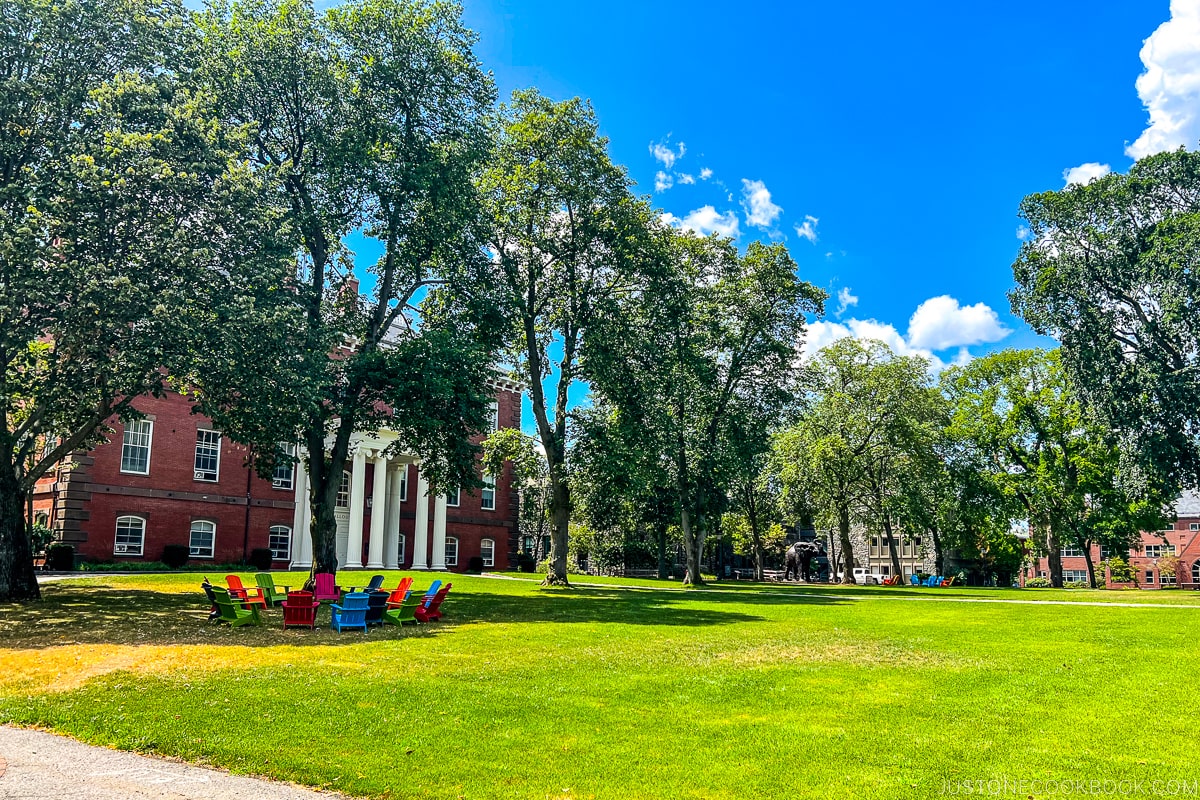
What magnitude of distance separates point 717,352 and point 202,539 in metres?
27.3

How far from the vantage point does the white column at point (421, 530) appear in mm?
46250

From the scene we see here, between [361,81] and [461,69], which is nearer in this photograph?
[361,81]

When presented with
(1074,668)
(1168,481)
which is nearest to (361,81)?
→ (1074,668)

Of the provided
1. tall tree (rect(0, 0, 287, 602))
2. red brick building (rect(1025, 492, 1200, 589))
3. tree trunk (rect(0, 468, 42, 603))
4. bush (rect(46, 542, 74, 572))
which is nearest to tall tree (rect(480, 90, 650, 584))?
tall tree (rect(0, 0, 287, 602))

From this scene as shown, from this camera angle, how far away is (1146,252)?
35.2m

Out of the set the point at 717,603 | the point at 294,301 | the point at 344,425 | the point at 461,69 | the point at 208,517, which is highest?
the point at 461,69

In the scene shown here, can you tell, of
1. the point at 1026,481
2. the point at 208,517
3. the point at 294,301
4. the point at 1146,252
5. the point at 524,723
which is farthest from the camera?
the point at 1026,481

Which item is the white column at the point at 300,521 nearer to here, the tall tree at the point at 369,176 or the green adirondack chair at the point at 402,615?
the tall tree at the point at 369,176

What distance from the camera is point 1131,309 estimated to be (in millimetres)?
37812

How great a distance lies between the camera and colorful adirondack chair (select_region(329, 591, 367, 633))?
51.8ft

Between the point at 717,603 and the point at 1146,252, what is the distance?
2614 cm

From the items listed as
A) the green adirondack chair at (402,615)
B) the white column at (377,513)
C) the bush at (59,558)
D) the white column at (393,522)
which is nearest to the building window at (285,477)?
the white column at (377,513)

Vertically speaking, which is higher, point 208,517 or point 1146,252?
point 1146,252

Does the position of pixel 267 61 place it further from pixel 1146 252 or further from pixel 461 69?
pixel 1146 252
